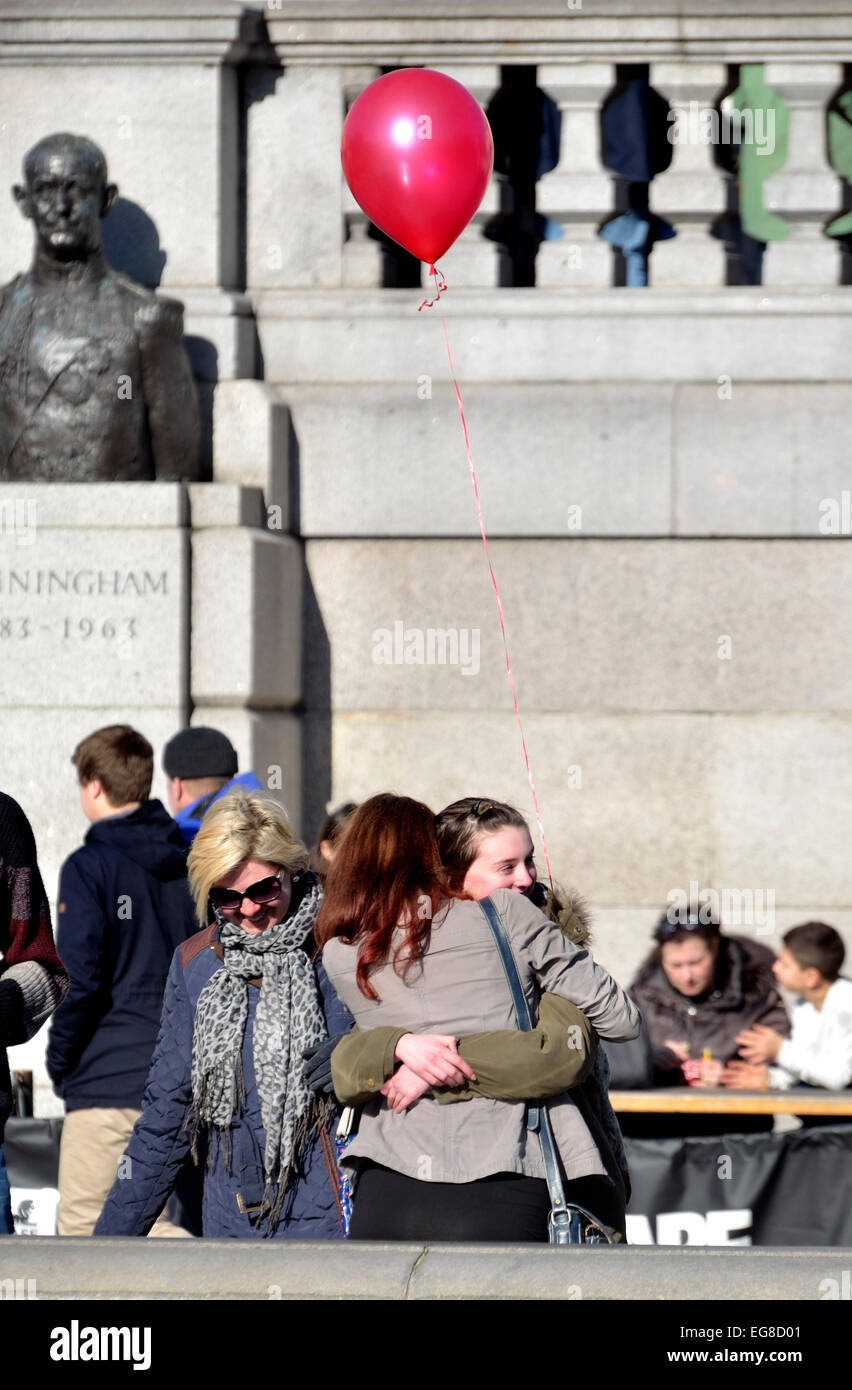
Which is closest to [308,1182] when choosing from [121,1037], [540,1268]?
[540,1268]

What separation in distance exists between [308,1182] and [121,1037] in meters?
1.76

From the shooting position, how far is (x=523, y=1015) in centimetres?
403

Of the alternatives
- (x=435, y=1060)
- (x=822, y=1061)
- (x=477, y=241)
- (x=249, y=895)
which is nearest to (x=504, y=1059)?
(x=435, y=1060)

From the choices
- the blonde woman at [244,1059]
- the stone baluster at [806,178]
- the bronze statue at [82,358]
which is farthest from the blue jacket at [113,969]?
the stone baluster at [806,178]

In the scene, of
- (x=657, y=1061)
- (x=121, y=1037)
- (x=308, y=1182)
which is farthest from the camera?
(x=657, y=1061)

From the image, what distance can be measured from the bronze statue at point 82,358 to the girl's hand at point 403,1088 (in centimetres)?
485

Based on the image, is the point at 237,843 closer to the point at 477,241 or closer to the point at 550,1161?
the point at 550,1161

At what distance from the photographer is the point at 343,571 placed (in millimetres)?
8922

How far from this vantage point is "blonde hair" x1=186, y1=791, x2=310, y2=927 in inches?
177

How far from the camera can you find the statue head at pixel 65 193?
8359 mm

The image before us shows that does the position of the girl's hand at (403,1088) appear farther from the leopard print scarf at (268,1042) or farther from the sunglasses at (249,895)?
the sunglasses at (249,895)

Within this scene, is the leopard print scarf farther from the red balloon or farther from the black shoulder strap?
the red balloon

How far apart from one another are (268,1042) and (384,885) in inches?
20.8
